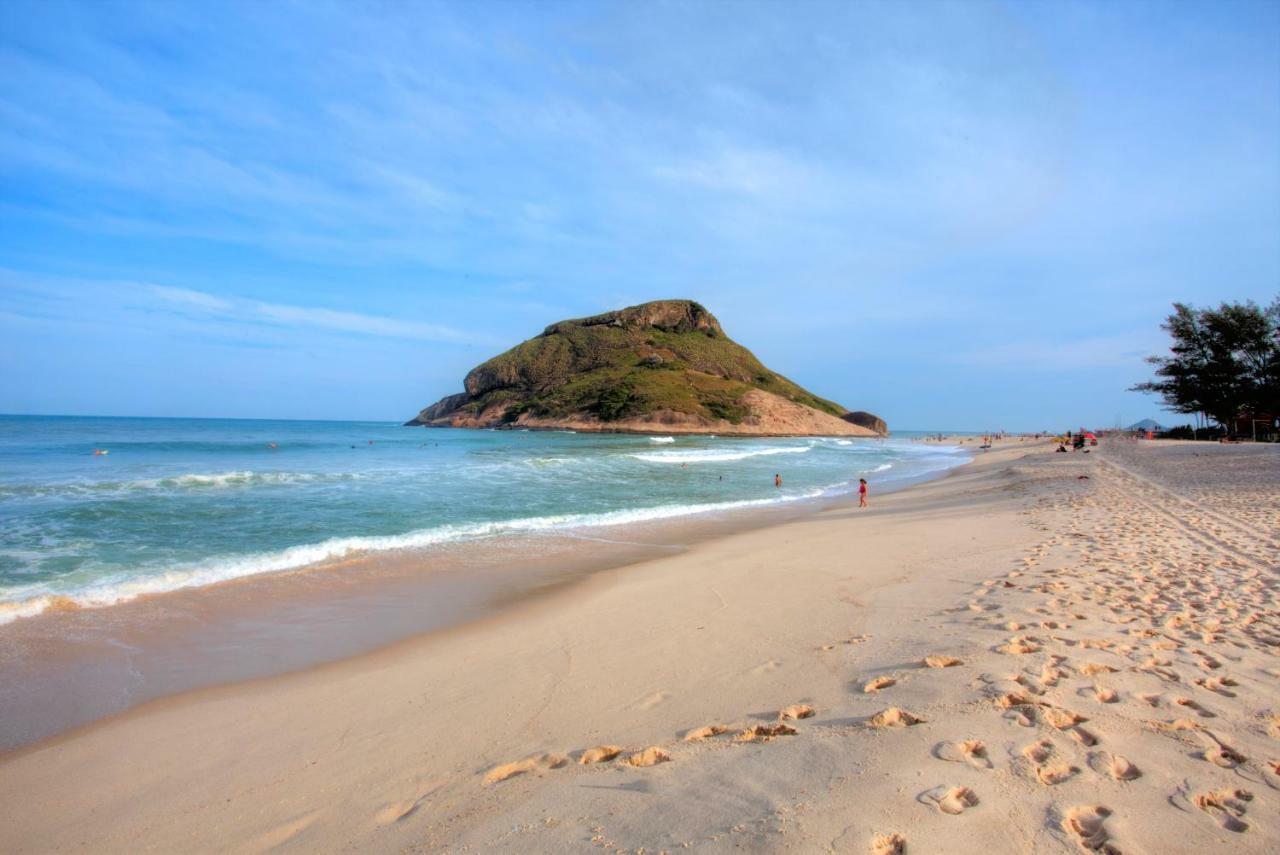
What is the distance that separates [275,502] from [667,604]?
1524cm

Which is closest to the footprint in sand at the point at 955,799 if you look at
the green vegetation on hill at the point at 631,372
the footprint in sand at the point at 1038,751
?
the footprint in sand at the point at 1038,751

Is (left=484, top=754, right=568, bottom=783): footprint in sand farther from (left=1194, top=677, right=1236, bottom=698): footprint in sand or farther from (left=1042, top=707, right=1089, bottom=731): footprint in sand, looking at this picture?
(left=1194, top=677, right=1236, bottom=698): footprint in sand

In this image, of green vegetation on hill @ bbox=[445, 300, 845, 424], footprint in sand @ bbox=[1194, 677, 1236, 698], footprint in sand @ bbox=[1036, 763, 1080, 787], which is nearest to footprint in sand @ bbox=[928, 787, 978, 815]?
footprint in sand @ bbox=[1036, 763, 1080, 787]

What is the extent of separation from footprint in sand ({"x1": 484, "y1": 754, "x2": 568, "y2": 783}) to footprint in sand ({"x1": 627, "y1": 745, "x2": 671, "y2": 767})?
1.71ft

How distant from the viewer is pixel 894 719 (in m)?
3.97

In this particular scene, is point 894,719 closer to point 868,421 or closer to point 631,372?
point 631,372

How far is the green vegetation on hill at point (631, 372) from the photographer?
11638 centimetres

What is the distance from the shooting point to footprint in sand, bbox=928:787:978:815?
2.92 meters

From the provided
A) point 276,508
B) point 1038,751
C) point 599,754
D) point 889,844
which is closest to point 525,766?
point 599,754

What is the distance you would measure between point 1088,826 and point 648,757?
2284 mm

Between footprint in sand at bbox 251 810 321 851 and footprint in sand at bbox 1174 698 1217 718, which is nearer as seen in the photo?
footprint in sand at bbox 251 810 321 851

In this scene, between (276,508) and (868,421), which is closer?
(276,508)

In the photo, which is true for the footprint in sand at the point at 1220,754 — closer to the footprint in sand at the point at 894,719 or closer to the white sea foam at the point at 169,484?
the footprint in sand at the point at 894,719

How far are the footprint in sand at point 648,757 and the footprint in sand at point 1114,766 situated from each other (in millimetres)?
2334
